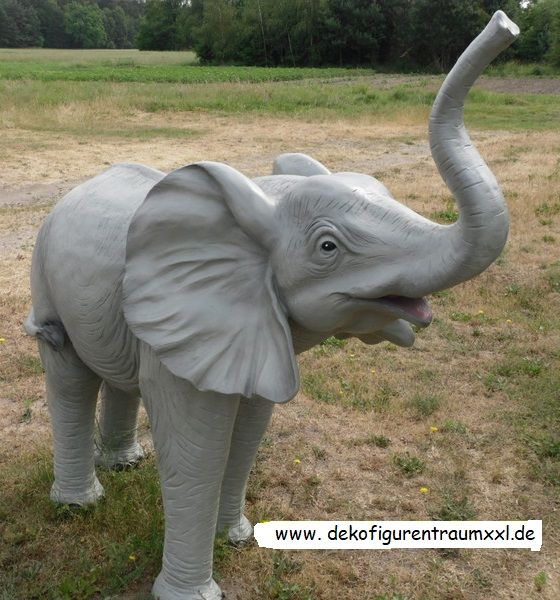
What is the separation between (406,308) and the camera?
1.77m

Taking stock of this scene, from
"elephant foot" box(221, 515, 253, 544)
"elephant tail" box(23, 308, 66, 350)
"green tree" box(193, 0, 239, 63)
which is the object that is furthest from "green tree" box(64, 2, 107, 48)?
"elephant foot" box(221, 515, 253, 544)

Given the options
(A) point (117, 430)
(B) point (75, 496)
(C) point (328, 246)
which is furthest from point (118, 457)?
(C) point (328, 246)

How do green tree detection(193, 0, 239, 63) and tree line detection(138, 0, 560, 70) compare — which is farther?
green tree detection(193, 0, 239, 63)

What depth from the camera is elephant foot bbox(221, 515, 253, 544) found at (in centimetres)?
288

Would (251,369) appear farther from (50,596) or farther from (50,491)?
(50,491)

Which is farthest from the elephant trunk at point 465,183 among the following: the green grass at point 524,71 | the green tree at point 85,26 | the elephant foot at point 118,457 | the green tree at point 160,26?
the green tree at point 85,26

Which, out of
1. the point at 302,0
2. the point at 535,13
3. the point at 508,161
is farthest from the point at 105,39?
the point at 508,161

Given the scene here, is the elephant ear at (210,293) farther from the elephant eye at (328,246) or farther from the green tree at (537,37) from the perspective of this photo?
the green tree at (537,37)

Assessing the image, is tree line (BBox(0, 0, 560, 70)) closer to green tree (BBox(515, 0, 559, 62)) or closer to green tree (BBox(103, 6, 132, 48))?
green tree (BBox(515, 0, 559, 62))

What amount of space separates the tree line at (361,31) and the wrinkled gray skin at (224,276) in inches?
1721

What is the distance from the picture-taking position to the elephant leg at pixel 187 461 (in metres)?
2.10

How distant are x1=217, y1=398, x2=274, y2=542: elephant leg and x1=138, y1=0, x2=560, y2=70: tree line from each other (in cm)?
4345

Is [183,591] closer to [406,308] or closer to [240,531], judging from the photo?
[240,531]

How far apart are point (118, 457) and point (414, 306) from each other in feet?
6.73
